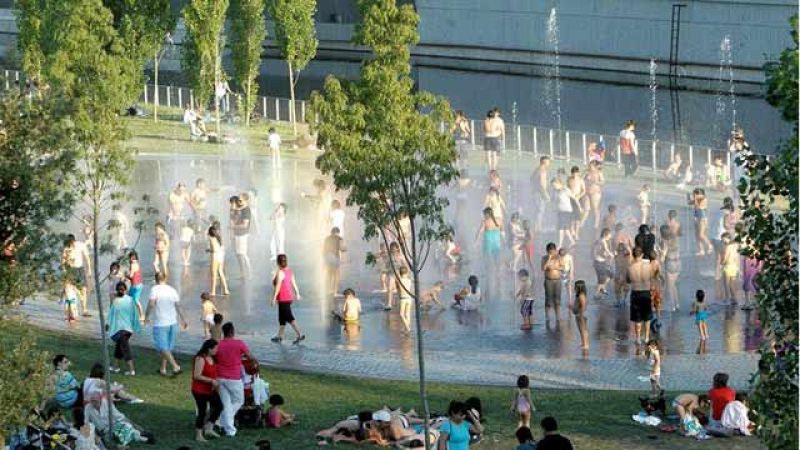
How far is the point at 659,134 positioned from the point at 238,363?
→ 3378 centimetres

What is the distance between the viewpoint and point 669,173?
130ft

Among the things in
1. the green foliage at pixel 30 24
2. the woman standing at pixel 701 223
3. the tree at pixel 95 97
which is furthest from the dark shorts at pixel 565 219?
the green foliage at pixel 30 24

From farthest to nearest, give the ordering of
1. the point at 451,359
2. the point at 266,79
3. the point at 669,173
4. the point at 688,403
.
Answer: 1. the point at 266,79
2. the point at 669,173
3. the point at 451,359
4. the point at 688,403

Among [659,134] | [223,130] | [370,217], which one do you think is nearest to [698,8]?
[659,134]

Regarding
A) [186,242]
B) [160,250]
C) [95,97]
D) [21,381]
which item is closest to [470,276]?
[160,250]

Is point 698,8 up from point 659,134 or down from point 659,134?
up

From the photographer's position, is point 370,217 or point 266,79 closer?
point 370,217

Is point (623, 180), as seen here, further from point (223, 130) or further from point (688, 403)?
point (688, 403)

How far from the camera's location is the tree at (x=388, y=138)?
22.0 metres

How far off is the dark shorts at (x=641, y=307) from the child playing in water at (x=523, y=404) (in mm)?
4966

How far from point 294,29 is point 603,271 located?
2556 cm

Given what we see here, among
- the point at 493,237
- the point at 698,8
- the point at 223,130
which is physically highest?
the point at 698,8

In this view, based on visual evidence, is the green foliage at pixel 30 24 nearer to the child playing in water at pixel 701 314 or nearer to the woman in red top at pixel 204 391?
the child playing in water at pixel 701 314

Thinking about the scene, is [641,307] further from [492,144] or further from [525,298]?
[492,144]
